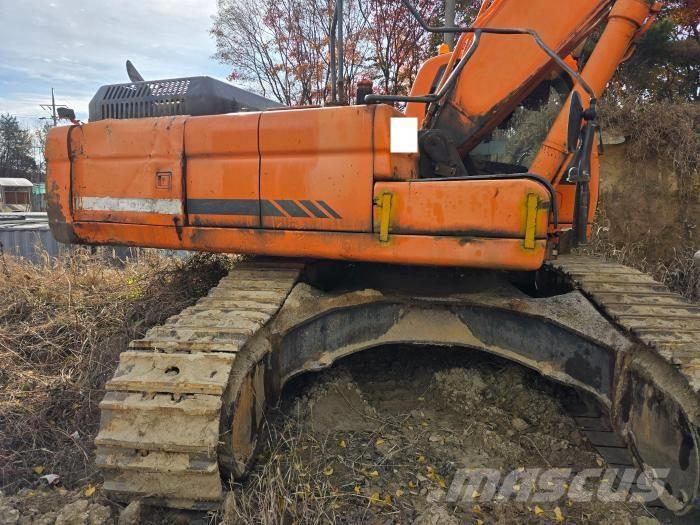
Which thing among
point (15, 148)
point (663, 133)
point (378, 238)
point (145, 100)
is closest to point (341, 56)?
point (378, 238)

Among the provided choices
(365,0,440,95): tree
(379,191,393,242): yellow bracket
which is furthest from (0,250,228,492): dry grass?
(365,0,440,95): tree

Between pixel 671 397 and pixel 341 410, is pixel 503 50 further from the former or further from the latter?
pixel 341 410

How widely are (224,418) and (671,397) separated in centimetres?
198

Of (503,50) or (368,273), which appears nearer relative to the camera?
(503,50)

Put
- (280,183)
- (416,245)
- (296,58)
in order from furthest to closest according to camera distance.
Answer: (296,58)
(280,183)
(416,245)

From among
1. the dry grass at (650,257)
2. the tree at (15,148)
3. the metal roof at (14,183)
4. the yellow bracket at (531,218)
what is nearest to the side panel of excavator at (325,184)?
the yellow bracket at (531,218)

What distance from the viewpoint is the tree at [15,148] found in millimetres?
45616

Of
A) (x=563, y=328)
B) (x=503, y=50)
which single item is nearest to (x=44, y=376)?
(x=563, y=328)

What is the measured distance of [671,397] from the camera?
2.34 m

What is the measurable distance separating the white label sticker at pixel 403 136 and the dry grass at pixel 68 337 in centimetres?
235

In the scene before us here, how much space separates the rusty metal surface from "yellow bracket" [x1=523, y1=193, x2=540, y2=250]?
1.45 m

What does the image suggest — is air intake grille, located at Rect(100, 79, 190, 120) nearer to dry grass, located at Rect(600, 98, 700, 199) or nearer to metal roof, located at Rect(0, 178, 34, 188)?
dry grass, located at Rect(600, 98, 700, 199)

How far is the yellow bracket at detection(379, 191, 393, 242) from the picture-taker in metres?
2.84

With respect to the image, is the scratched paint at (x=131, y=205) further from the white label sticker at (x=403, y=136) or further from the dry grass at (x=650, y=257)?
the dry grass at (x=650, y=257)
